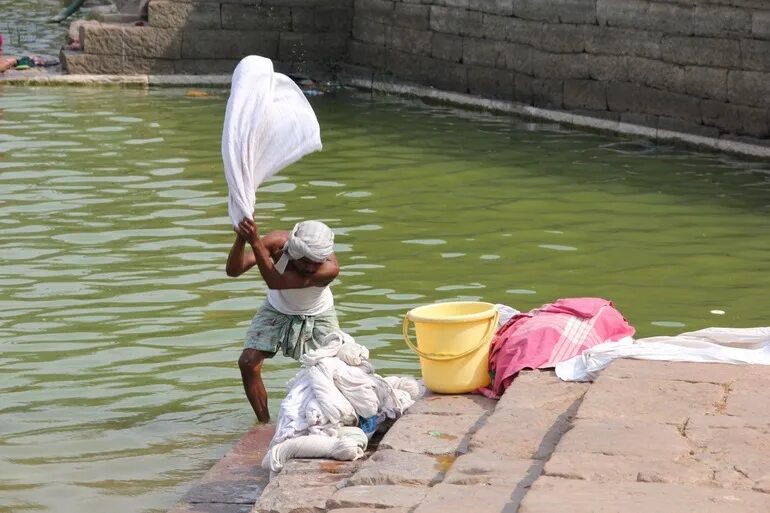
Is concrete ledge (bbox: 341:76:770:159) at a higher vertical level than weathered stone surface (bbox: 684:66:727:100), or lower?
lower

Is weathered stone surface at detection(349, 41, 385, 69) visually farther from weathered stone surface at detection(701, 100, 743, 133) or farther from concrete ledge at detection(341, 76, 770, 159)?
weathered stone surface at detection(701, 100, 743, 133)

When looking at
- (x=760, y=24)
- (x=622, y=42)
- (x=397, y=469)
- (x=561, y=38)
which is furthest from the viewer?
(x=561, y=38)

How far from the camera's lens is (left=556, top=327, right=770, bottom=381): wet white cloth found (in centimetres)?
645

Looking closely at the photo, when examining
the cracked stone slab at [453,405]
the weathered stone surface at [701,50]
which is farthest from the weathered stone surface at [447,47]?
the cracked stone slab at [453,405]

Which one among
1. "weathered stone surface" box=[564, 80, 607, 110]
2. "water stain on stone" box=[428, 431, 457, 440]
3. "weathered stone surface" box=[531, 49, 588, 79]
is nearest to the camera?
"water stain on stone" box=[428, 431, 457, 440]

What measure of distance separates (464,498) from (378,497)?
0.41m

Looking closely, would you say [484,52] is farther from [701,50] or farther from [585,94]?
[701,50]

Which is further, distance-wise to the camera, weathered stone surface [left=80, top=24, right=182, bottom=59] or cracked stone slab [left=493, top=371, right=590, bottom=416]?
weathered stone surface [left=80, top=24, right=182, bottom=59]

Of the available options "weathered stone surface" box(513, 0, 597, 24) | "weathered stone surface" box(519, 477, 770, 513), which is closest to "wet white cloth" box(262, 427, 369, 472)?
"weathered stone surface" box(519, 477, 770, 513)

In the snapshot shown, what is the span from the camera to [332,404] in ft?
20.6

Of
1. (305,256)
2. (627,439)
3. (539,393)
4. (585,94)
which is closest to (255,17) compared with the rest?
(585,94)

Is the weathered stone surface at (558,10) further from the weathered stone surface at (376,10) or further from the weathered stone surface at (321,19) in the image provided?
the weathered stone surface at (321,19)

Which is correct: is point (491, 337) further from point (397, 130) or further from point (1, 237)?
point (397, 130)

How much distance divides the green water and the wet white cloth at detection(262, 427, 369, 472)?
578 millimetres
